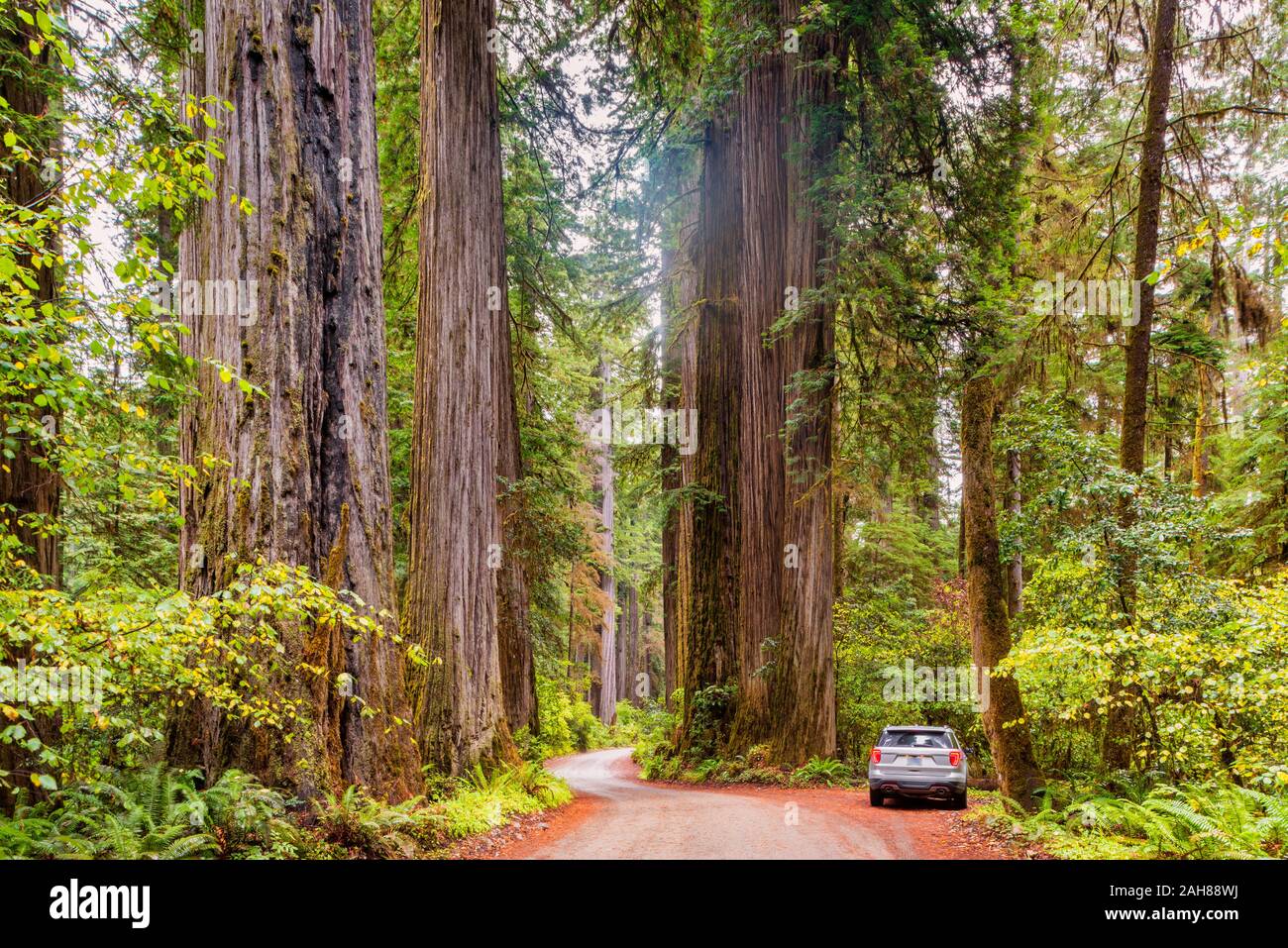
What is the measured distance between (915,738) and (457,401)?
26.5 feet

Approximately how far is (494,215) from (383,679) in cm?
742

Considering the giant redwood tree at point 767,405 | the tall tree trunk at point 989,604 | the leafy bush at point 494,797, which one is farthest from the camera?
the giant redwood tree at point 767,405

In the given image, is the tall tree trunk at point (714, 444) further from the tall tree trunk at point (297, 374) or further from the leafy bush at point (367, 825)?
the leafy bush at point (367, 825)

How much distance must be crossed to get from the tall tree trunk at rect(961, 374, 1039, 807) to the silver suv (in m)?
0.58

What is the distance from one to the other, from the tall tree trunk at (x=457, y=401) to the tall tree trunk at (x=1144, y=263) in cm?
825

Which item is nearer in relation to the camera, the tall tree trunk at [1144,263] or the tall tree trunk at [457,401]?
the tall tree trunk at [457,401]

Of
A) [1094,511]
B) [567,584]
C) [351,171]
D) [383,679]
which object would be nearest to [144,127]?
[351,171]

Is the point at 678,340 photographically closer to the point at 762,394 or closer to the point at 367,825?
the point at 762,394

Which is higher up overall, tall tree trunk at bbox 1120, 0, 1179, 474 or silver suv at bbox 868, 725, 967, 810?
tall tree trunk at bbox 1120, 0, 1179, 474

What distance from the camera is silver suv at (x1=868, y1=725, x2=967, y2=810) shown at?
10.5 metres

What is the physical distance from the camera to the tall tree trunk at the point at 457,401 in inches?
375

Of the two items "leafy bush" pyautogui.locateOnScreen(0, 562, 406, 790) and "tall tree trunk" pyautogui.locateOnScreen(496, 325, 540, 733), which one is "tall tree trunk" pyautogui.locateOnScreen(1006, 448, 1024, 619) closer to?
"tall tree trunk" pyautogui.locateOnScreen(496, 325, 540, 733)

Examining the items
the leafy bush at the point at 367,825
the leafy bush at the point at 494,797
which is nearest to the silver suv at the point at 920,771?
the leafy bush at the point at 494,797

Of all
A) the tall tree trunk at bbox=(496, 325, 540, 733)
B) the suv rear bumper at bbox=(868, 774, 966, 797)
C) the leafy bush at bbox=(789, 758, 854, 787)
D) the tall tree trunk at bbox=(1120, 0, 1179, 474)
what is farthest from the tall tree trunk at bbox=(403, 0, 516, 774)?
the tall tree trunk at bbox=(1120, 0, 1179, 474)
